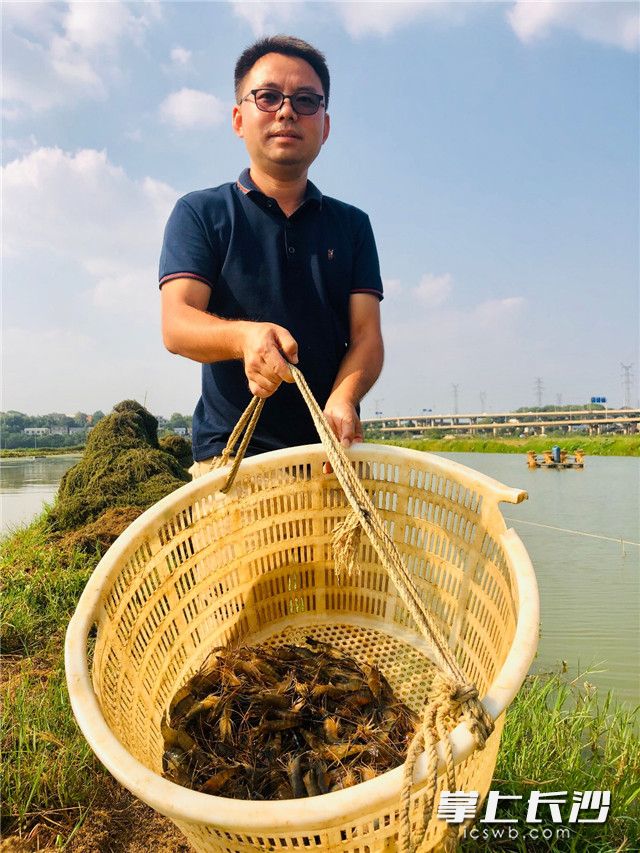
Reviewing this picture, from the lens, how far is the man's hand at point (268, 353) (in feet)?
4.70

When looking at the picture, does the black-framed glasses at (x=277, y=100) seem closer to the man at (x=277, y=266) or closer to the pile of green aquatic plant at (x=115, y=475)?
the man at (x=277, y=266)

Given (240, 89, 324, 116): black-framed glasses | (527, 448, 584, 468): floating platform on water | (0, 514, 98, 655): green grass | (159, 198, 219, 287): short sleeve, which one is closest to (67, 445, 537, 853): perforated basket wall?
(159, 198, 219, 287): short sleeve

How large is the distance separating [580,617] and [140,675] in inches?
119

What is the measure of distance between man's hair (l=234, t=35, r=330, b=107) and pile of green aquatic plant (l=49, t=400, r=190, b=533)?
2.87 m

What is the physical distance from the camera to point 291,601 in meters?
2.02

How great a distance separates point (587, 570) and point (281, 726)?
385 centimetres

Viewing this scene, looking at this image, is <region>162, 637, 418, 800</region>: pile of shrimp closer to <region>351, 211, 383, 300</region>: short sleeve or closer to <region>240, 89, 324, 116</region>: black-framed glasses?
<region>351, 211, 383, 300</region>: short sleeve

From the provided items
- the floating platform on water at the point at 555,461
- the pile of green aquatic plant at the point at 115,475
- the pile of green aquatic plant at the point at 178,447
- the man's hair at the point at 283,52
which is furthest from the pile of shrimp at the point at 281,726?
the floating platform on water at the point at 555,461

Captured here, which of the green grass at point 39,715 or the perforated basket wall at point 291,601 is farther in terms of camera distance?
the green grass at point 39,715

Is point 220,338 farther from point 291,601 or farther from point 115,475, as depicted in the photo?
point 115,475

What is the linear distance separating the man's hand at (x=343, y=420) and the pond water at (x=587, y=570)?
151 cm

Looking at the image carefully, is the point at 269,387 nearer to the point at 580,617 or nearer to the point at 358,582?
the point at 358,582

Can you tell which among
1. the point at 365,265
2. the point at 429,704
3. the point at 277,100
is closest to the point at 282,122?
the point at 277,100

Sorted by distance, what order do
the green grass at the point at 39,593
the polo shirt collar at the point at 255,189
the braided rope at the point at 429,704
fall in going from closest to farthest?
the braided rope at the point at 429,704 → the polo shirt collar at the point at 255,189 → the green grass at the point at 39,593
